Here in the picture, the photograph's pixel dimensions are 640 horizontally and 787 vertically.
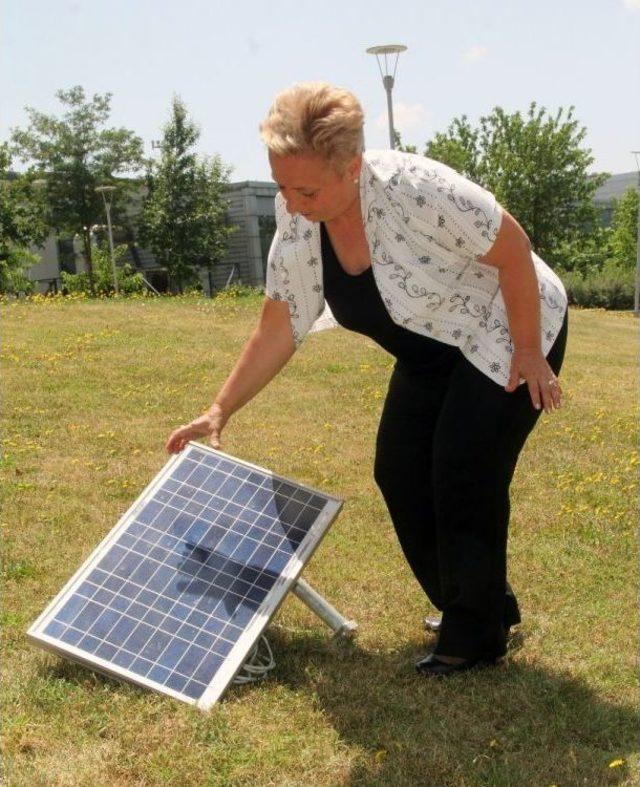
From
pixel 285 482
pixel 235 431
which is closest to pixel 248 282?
pixel 235 431

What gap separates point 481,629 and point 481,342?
41.2 inches

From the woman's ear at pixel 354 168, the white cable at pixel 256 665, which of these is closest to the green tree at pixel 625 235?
the white cable at pixel 256 665

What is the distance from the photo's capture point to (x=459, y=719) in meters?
3.31

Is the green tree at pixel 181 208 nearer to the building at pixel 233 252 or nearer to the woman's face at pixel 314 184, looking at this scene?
the building at pixel 233 252

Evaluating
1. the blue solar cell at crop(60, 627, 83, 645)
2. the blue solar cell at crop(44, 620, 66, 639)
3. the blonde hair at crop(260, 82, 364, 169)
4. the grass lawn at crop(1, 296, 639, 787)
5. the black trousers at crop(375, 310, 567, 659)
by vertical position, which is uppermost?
the blonde hair at crop(260, 82, 364, 169)

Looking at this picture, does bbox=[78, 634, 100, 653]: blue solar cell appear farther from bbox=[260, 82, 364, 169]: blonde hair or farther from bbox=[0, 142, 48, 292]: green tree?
bbox=[0, 142, 48, 292]: green tree

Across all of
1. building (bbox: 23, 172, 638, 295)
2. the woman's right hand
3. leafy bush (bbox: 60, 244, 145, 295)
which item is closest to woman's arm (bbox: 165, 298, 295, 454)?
the woman's right hand

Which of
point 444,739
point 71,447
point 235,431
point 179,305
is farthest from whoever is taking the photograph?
point 179,305

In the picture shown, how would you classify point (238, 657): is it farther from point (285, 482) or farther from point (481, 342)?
point (481, 342)

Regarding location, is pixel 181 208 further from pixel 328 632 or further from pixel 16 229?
pixel 328 632

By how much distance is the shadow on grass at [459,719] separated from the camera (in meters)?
3.00

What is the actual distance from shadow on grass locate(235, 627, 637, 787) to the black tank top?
1.15 m

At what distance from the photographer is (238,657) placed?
337 centimetres

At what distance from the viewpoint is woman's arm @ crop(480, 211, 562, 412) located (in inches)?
127
